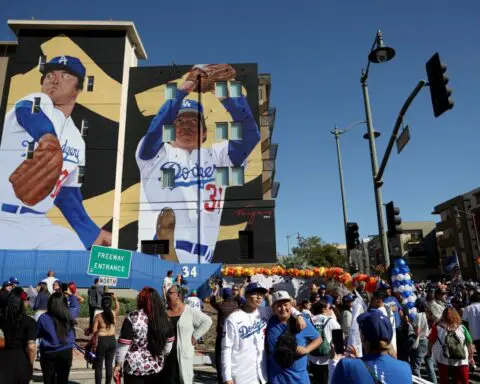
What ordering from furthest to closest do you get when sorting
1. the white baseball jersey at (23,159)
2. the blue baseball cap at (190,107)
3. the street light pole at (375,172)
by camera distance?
the blue baseball cap at (190,107), the white baseball jersey at (23,159), the street light pole at (375,172)

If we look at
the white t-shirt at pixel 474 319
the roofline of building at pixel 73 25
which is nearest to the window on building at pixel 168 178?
the roofline of building at pixel 73 25

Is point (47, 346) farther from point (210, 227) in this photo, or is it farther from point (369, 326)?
point (210, 227)

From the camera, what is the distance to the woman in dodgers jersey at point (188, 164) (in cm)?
3400

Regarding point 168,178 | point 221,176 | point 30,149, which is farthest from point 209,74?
point 30,149

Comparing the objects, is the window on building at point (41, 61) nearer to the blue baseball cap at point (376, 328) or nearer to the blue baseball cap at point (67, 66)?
the blue baseball cap at point (67, 66)

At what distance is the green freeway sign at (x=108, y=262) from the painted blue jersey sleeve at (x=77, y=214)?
24.2 meters

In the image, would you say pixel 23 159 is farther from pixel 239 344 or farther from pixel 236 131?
pixel 239 344

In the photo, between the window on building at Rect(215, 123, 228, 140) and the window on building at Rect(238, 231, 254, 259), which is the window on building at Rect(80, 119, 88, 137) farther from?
the window on building at Rect(238, 231, 254, 259)

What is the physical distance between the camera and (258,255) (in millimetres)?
33562

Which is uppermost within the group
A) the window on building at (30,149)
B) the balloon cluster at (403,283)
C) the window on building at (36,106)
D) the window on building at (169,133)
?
the window on building at (36,106)

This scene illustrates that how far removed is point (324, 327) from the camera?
703 centimetres

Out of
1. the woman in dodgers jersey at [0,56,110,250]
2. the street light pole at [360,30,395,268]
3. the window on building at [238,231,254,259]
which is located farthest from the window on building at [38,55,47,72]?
the street light pole at [360,30,395,268]

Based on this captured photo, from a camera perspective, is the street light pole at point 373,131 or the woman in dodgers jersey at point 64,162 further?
the woman in dodgers jersey at point 64,162

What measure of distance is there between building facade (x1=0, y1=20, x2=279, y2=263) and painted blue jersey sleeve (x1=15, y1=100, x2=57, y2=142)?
0.30ft
